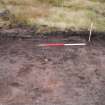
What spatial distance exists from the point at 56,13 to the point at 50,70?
203 centimetres

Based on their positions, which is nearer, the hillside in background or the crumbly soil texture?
the crumbly soil texture

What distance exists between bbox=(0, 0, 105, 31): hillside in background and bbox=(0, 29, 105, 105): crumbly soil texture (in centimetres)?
36

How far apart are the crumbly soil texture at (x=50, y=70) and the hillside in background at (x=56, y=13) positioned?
1.19ft

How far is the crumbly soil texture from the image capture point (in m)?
3.80

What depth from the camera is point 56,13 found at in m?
6.03

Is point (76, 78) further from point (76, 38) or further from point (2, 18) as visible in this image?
point (2, 18)

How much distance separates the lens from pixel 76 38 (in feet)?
17.4

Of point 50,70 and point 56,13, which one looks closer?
point 50,70

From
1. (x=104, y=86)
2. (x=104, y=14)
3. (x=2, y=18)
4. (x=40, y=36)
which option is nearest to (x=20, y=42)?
(x=40, y=36)

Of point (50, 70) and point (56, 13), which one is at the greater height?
point (56, 13)

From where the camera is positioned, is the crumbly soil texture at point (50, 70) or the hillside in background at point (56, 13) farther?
the hillside in background at point (56, 13)

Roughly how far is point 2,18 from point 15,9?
19.2 inches

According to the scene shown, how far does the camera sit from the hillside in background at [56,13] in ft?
18.5

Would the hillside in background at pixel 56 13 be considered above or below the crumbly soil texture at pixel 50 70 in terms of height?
above
